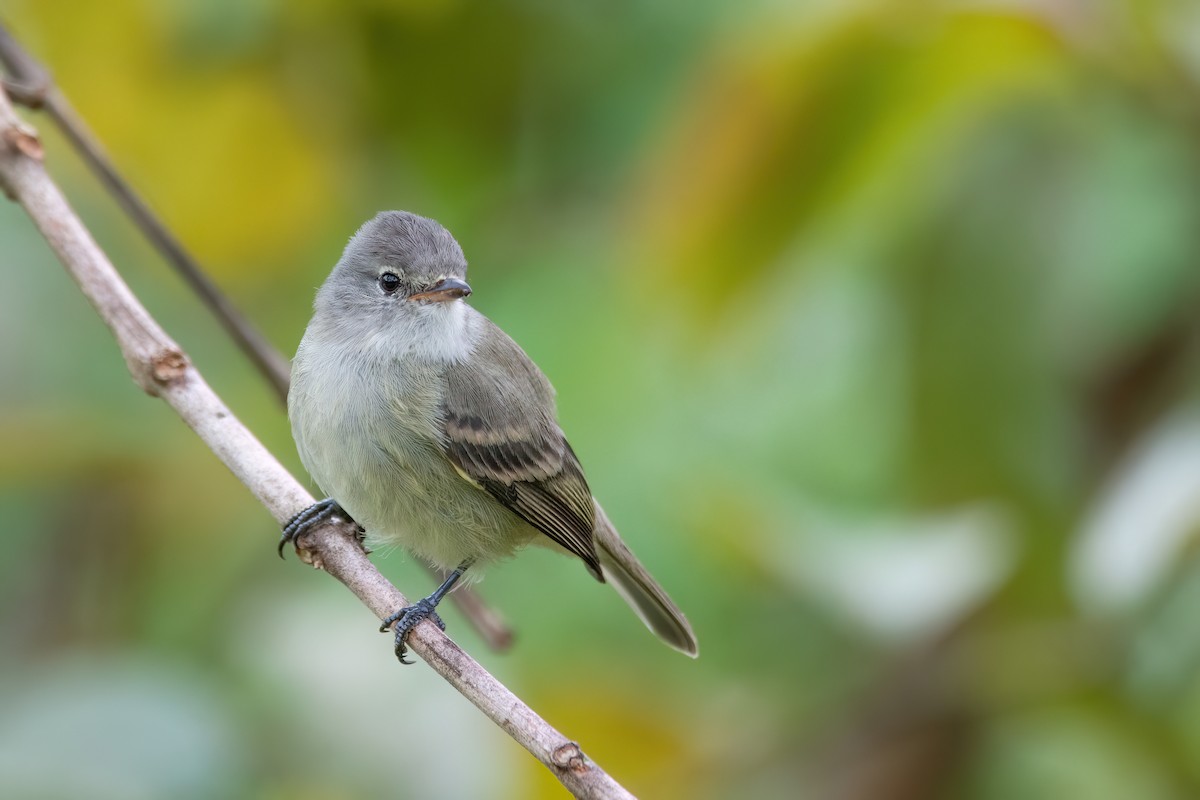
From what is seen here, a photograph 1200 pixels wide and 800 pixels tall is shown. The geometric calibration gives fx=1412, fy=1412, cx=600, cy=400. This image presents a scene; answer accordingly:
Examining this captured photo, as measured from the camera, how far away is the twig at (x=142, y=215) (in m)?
2.75

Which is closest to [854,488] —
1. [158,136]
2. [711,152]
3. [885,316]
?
[885,316]

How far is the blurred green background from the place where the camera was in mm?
2941

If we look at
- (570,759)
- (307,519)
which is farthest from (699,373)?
(570,759)

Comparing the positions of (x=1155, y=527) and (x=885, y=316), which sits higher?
(x=885, y=316)

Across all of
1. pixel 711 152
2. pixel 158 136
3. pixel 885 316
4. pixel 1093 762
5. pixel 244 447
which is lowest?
pixel 244 447

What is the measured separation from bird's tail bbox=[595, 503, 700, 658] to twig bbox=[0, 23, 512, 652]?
28.7 inches

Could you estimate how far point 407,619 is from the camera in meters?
2.80

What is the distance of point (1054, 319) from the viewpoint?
315 centimetres

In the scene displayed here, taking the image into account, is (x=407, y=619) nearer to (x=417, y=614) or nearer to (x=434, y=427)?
(x=417, y=614)

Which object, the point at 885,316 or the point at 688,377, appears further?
the point at 688,377

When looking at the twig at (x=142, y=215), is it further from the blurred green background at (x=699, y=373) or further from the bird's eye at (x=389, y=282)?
the bird's eye at (x=389, y=282)

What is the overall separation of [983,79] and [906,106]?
193 millimetres

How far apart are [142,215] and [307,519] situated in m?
0.71

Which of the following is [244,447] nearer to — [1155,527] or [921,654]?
[921,654]
